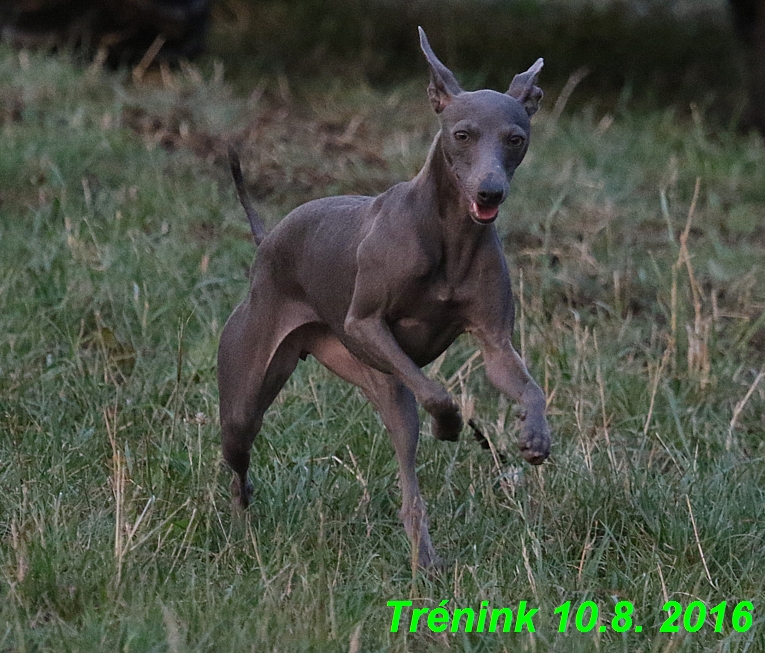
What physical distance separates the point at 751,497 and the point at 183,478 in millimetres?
1762

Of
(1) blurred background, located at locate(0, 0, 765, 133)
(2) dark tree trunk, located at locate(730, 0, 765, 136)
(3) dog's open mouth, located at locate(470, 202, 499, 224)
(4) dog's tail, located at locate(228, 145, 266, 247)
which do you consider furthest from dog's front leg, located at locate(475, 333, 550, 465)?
(2) dark tree trunk, located at locate(730, 0, 765, 136)

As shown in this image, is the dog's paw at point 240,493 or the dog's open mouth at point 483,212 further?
the dog's paw at point 240,493

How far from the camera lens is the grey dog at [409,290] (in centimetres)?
320

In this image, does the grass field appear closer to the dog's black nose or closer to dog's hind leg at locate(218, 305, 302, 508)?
dog's hind leg at locate(218, 305, 302, 508)

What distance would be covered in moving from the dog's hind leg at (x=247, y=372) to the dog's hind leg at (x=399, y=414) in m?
0.10

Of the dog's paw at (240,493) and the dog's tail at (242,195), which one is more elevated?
the dog's tail at (242,195)

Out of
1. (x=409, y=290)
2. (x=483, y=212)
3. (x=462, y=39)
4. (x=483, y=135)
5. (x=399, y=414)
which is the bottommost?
(x=462, y=39)

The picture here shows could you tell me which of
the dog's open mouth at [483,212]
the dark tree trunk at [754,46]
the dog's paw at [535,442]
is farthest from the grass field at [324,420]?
the dark tree trunk at [754,46]

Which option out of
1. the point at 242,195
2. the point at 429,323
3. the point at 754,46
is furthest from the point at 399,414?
the point at 754,46

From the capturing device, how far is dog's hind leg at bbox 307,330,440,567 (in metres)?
3.65

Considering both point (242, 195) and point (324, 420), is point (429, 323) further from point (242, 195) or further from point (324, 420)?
point (324, 420)

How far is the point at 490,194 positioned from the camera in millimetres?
3016

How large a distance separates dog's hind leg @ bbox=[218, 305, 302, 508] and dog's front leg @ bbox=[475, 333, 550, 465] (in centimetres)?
66

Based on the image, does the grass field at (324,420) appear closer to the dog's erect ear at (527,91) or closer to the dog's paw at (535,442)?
the dog's paw at (535,442)
